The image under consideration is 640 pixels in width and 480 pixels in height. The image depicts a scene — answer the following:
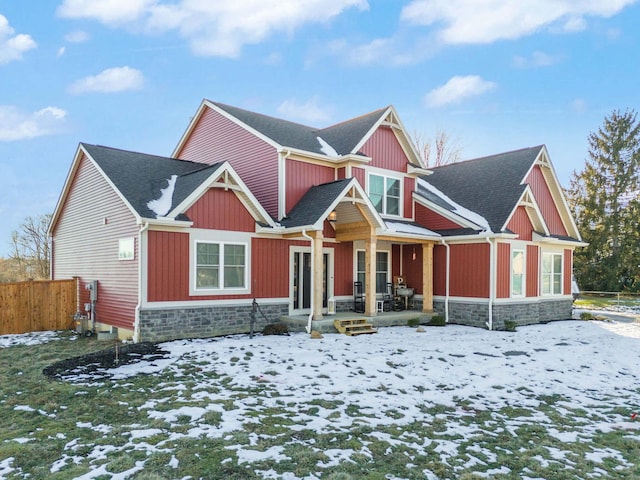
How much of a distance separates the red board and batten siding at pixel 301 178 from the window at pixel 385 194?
1.62 meters

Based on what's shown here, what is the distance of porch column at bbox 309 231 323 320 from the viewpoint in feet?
41.4

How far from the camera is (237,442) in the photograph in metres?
5.07

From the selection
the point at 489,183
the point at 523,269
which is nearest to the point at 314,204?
the point at 489,183

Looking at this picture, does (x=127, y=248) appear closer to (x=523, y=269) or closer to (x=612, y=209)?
(x=523, y=269)

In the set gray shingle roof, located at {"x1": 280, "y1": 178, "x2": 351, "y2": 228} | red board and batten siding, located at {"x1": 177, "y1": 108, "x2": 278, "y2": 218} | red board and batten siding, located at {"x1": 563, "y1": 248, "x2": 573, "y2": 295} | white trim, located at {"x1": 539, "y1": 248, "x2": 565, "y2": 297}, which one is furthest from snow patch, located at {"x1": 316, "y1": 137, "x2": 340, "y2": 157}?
red board and batten siding, located at {"x1": 563, "y1": 248, "x2": 573, "y2": 295}

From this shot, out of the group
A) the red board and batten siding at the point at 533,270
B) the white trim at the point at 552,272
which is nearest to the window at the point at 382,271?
the red board and batten siding at the point at 533,270

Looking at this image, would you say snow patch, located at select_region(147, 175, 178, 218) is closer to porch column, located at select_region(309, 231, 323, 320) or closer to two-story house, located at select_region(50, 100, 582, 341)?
two-story house, located at select_region(50, 100, 582, 341)

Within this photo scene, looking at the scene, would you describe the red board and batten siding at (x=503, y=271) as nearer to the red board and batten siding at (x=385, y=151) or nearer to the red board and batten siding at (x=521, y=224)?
the red board and batten siding at (x=521, y=224)

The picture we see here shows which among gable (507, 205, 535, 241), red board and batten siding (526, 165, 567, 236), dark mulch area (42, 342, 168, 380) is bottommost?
dark mulch area (42, 342, 168, 380)

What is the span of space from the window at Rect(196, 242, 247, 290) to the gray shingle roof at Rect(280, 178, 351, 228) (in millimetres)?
1715

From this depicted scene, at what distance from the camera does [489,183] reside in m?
17.2

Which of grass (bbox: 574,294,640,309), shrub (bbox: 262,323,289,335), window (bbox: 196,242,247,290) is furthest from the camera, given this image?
grass (bbox: 574,294,640,309)

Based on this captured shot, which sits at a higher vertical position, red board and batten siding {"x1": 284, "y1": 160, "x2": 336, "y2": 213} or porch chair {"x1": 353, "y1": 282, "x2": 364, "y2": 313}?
red board and batten siding {"x1": 284, "y1": 160, "x2": 336, "y2": 213}

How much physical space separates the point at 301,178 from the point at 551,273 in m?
10.2
